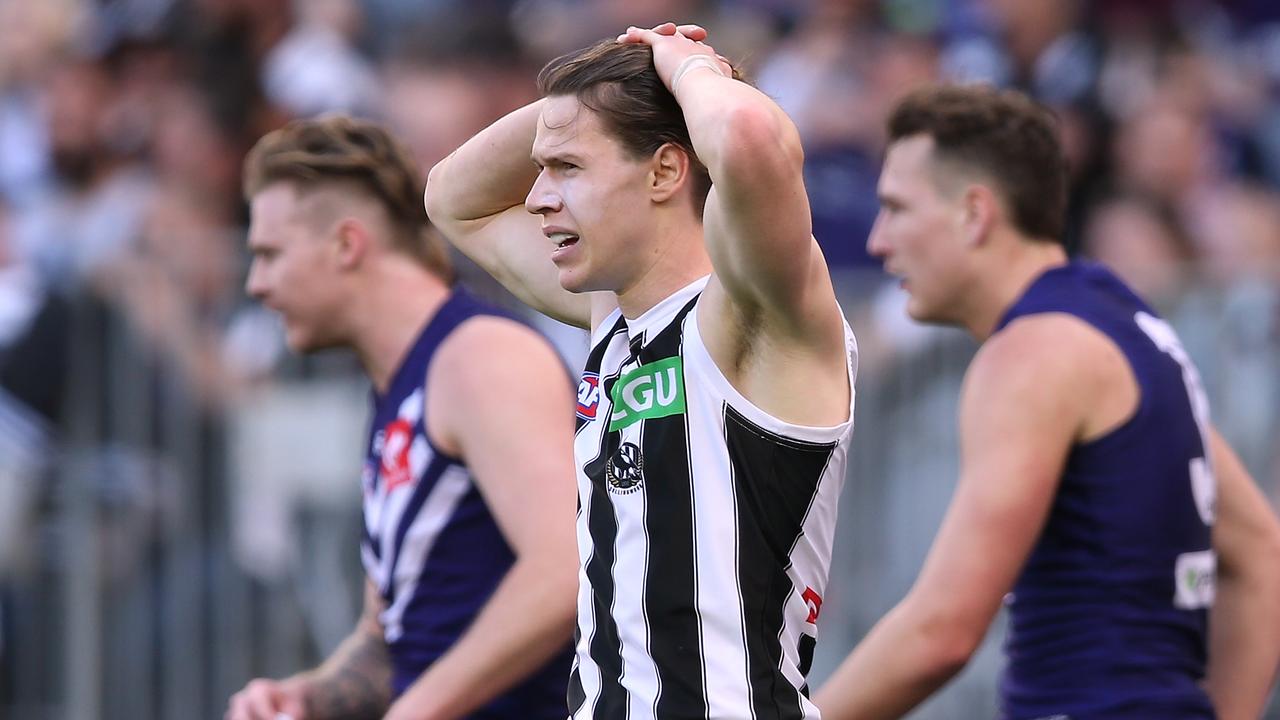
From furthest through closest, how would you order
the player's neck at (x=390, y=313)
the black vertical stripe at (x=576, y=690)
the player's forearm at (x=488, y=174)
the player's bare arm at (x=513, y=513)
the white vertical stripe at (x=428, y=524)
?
1. the player's neck at (x=390, y=313)
2. the white vertical stripe at (x=428, y=524)
3. the player's bare arm at (x=513, y=513)
4. the player's forearm at (x=488, y=174)
5. the black vertical stripe at (x=576, y=690)

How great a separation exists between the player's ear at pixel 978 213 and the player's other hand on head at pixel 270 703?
226cm

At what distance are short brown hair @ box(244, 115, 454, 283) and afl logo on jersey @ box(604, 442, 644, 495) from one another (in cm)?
203

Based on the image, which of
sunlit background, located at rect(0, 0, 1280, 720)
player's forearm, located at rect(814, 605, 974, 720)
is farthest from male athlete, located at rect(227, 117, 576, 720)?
sunlit background, located at rect(0, 0, 1280, 720)

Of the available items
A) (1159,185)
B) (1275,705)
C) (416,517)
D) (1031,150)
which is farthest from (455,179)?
(1159,185)

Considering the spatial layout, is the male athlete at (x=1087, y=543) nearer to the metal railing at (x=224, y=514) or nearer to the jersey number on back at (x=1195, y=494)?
the jersey number on back at (x=1195, y=494)

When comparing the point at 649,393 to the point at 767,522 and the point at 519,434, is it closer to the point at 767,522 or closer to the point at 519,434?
the point at 767,522

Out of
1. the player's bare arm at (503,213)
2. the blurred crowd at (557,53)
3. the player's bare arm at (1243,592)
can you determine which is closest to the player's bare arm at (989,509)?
the player's bare arm at (1243,592)

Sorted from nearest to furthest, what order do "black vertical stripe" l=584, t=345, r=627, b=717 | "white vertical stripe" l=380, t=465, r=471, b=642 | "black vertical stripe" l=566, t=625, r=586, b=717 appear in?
"black vertical stripe" l=584, t=345, r=627, b=717 → "black vertical stripe" l=566, t=625, r=586, b=717 → "white vertical stripe" l=380, t=465, r=471, b=642

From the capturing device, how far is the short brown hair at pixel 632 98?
11.6ft

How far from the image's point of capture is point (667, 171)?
3.56m

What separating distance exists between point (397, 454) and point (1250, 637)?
2369 millimetres

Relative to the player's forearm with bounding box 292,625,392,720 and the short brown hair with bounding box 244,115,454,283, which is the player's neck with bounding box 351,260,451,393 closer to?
the short brown hair with bounding box 244,115,454,283

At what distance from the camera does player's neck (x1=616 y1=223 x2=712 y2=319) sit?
3.56m

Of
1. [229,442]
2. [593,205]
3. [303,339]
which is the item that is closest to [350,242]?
[303,339]
